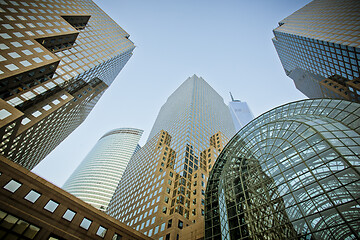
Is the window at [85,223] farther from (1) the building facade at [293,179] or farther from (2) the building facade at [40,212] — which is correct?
(1) the building facade at [293,179]

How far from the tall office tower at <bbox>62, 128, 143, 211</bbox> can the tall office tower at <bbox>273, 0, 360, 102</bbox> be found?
5830 inches

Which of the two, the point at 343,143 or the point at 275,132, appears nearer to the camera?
the point at 343,143

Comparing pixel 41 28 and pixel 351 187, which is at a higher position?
pixel 41 28

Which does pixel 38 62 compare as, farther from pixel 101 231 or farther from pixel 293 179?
pixel 293 179

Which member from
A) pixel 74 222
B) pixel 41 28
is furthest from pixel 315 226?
pixel 41 28

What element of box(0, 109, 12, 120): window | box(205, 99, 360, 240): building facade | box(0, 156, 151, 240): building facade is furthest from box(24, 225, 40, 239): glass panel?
box(205, 99, 360, 240): building facade

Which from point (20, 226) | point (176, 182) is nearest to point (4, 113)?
point (20, 226)

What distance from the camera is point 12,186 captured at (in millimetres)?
20578

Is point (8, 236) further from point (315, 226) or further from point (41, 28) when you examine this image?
point (41, 28)

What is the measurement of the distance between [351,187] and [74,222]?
31.5 m

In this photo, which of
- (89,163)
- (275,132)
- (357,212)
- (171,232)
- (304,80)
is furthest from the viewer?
(89,163)

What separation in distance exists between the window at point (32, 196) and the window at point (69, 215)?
3994 mm

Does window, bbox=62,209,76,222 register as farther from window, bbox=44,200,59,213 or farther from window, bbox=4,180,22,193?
window, bbox=4,180,22,193

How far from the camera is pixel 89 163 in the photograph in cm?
17488
